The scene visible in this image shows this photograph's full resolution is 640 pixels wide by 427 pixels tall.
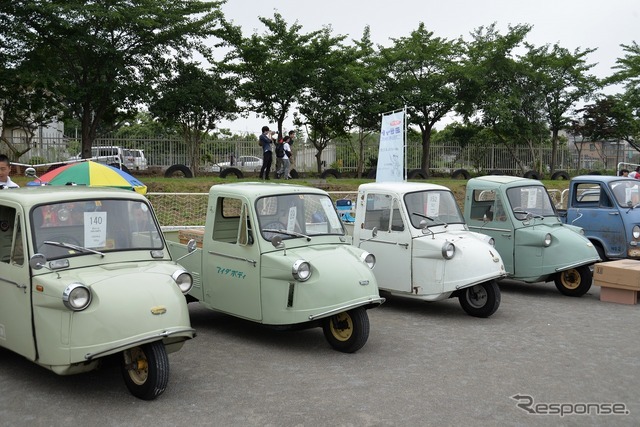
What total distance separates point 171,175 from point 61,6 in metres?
6.63

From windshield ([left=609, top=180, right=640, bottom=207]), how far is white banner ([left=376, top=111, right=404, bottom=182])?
4.20 m

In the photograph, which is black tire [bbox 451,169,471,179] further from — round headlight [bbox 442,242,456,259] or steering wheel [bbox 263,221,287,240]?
steering wheel [bbox 263,221,287,240]

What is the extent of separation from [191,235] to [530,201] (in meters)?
5.80

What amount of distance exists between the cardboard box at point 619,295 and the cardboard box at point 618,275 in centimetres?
11

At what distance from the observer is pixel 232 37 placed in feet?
81.9

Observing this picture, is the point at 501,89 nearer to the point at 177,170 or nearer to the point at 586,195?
the point at 177,170

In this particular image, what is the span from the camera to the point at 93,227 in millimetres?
6461

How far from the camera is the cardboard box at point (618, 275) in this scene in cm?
1034

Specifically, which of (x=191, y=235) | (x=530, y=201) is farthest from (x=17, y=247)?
(x=530, y=201)

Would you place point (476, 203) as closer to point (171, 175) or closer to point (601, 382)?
point (601, 382)

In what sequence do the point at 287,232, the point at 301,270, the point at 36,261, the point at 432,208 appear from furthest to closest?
the point at 432,208 < the point at 287,232 < the point at 301,270 < the point at 36,261

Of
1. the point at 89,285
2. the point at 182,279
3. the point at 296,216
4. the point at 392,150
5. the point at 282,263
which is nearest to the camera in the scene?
the point at 89,285

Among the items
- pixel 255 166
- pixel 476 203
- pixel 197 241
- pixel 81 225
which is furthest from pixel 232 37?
pixel 81 225

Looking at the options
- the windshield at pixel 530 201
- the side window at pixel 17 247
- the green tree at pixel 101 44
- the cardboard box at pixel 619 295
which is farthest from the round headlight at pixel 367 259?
the green tree at pixel 101 44
